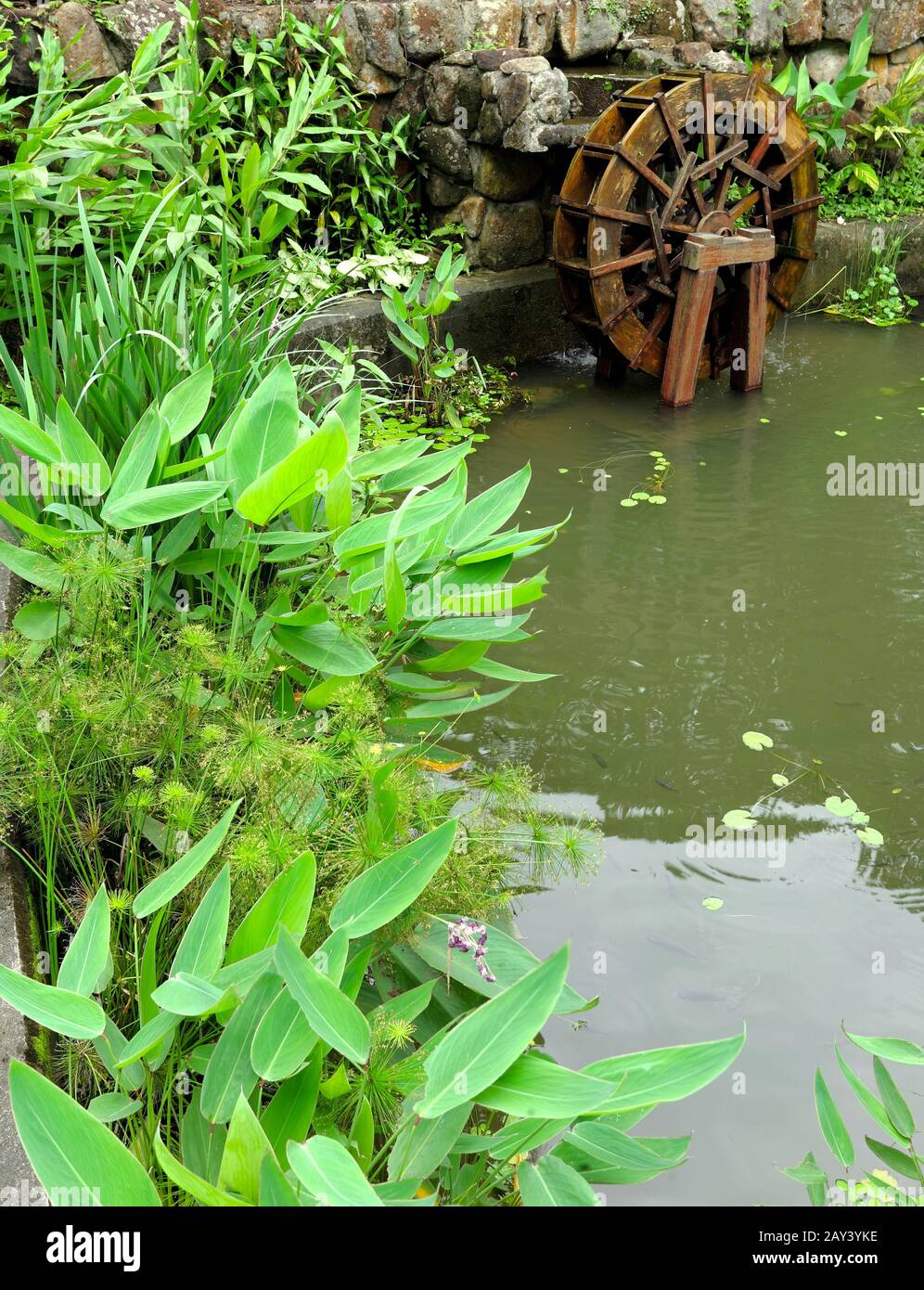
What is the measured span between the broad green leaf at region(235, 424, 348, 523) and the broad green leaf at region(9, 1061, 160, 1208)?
114 cm

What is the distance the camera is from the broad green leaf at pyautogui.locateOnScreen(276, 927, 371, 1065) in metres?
1.37

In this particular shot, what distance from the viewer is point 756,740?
3408 mm

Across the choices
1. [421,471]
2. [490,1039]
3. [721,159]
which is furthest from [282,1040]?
[721,159]

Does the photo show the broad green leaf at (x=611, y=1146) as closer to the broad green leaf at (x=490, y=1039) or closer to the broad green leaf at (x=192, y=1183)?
the broad green leaf at (x=490, y=1039)

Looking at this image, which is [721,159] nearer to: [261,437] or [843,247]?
[843,247]

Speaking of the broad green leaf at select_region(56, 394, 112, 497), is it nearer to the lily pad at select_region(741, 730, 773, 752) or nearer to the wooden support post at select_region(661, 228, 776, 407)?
the lily pad at select_region(741, 730, 773, 752)

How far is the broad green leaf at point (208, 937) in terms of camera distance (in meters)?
1.57

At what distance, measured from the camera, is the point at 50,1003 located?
4.63 feet

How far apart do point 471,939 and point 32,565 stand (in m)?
1.11

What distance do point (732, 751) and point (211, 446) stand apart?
1741mm

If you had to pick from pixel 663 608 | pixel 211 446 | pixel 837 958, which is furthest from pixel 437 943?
pixel 663 608

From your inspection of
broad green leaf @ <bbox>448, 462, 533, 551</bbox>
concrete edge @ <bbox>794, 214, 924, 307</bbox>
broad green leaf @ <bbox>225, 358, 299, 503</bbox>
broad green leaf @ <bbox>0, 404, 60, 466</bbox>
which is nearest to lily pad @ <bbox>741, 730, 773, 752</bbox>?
broad green leaf @ <bbox>448, 462, 533, 551</bbox>

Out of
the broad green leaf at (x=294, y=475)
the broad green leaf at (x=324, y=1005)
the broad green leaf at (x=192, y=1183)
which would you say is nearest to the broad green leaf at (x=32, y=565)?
the broad green leaf at (x=294, y=475)
